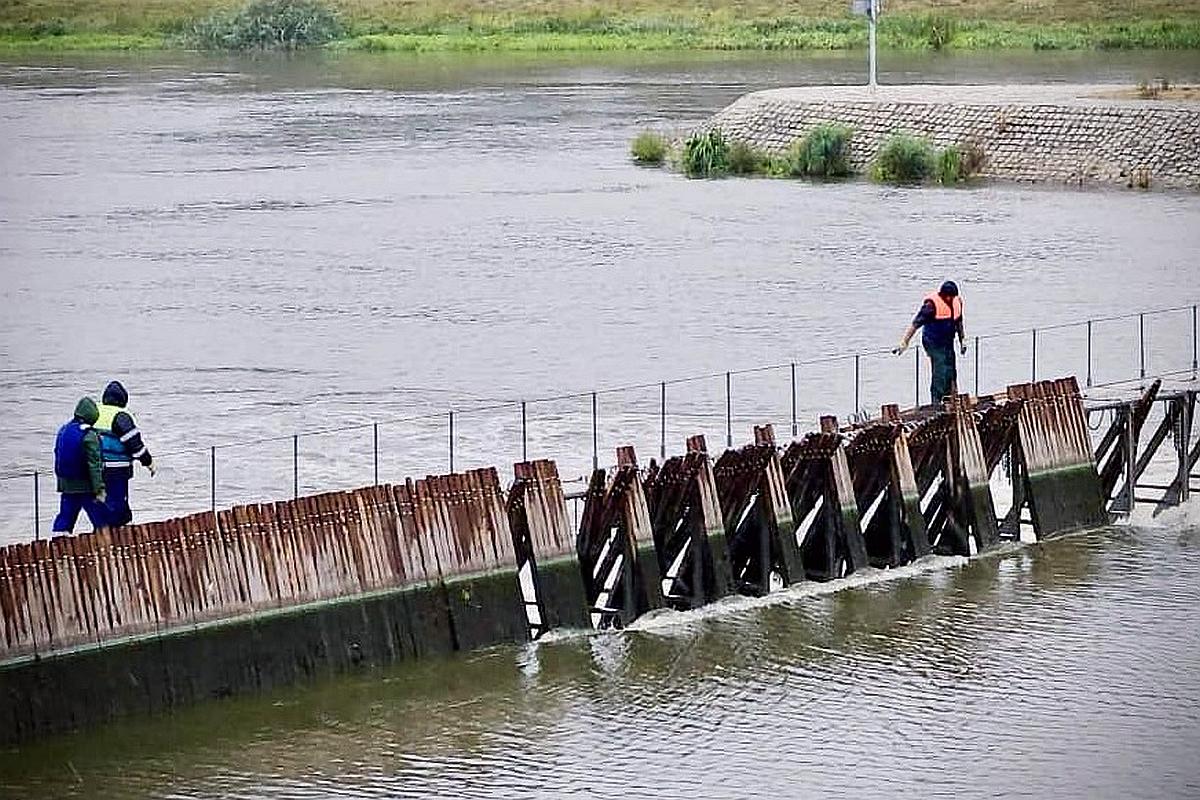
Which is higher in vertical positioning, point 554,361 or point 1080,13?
point 1080,13

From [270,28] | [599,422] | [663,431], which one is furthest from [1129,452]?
[270,28]

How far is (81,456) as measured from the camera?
18.6 meters

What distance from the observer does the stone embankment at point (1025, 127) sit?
175ft

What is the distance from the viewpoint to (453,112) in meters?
77.4

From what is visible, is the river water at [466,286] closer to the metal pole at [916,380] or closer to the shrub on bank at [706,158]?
the metal pole at [916,380]

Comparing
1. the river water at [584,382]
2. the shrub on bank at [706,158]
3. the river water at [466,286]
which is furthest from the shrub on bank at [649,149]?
the shrub on bank at [706,158]

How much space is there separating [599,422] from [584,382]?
3.09 meters

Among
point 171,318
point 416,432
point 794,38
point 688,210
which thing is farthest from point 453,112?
point 416,432

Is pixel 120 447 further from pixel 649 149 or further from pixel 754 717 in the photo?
pixel 649 149

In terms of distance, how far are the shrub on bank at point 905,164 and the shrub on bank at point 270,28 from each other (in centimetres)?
6828

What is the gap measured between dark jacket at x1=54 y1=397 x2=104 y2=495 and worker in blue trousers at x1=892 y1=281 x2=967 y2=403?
7617 millimetres

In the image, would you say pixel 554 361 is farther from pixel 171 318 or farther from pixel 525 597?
pixel 525 597

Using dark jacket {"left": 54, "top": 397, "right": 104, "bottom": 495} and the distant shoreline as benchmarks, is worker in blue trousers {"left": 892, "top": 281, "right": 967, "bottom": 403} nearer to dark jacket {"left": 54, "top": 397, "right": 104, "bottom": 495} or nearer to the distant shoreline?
dark jacket {"left": 54, "top": 397, "right": 104, "bottom": 495}

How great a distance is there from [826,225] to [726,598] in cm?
2725
